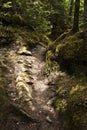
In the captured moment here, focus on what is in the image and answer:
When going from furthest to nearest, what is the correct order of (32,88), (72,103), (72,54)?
(72,54), (32,88), (72,103)

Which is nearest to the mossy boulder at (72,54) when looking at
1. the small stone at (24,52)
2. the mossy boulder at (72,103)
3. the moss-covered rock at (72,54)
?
the moss-covered rock at (72,54)

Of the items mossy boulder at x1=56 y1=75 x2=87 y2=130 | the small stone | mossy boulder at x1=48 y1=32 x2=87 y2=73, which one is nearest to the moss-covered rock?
mossy boulder at x1=48 y1=32 x2=87 y2=73

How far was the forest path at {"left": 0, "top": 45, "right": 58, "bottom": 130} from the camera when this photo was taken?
799cm

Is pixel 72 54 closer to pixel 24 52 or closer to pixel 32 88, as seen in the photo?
pixel 32 88

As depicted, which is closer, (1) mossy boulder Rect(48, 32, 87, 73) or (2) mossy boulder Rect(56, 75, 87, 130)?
(2) mossy boulder Rect(56, 75, 87, 130)

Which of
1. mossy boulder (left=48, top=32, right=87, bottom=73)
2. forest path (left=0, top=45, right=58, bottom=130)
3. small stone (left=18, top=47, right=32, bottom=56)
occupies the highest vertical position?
mossy boulder (left=48, top=32, right=87, bottom=73)

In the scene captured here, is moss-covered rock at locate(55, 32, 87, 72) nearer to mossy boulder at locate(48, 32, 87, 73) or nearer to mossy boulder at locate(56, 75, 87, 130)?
mossy boulder at locate(48, 32, 87, 73)

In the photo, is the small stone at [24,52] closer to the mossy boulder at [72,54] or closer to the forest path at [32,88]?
the forest path at [32,88]

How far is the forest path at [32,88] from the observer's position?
799 cm

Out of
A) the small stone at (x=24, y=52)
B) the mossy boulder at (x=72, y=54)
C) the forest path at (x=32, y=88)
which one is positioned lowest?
the forest path at (x=32, y=88)

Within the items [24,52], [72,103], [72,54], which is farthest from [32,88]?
[24,52]

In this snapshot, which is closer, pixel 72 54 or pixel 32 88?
pixel 32 88

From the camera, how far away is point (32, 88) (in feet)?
31.8

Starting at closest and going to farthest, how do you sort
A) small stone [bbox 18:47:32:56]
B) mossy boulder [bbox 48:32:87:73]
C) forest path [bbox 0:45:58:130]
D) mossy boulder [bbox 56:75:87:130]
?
mossy boulder [bbox 56:75:87:130] → forest path [bbox 0:45:58:130] → mossy boulder [bbox 48:32:87:73] → small stone [bbox 18:47:32:56]
